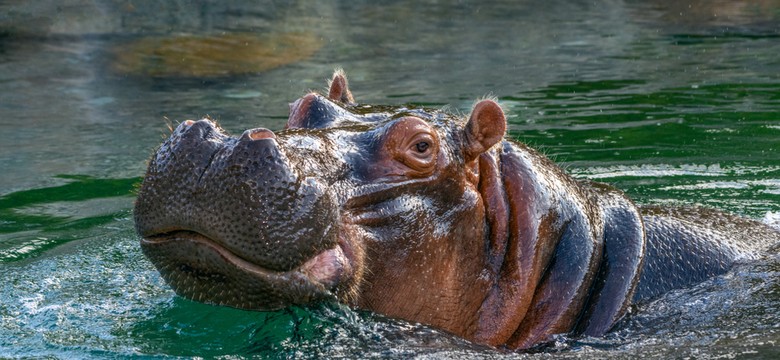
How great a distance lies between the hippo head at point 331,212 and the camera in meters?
3.44

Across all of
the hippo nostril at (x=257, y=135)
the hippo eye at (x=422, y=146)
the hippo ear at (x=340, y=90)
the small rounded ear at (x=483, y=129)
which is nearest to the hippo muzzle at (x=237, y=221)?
the hippo nostril at (x=257, y=135)

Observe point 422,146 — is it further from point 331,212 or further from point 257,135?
point 257,135

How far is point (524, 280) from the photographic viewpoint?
4145mm

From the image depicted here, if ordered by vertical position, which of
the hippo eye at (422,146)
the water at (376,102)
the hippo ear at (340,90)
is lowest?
the water at (376,102)

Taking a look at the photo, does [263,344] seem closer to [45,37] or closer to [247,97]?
[247,97]

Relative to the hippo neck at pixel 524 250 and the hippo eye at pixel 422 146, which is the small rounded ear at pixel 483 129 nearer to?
the hippo neck at pixel 524 250

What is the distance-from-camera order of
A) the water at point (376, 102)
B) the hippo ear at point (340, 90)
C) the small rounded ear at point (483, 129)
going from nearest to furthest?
the small rounded ear at point (483, 129) < the water at point (376, 102) < the hippo ear at point (340, 90)

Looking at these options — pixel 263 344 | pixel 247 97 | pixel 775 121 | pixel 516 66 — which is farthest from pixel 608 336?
pixel 516 66

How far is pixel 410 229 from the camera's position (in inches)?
155

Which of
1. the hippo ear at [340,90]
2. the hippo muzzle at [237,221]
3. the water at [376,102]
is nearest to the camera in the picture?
the hippo muzzle at [237,221]

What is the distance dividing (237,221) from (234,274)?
0.20 m

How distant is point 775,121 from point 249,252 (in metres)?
6.73

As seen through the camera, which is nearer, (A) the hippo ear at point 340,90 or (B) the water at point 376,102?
(B) the water at point 376,102

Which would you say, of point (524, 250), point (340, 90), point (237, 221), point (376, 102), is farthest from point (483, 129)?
point (376, 102)
